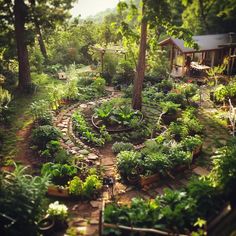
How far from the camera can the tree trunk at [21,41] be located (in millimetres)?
14922

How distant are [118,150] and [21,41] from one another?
9416mm

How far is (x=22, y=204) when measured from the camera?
5695 mm

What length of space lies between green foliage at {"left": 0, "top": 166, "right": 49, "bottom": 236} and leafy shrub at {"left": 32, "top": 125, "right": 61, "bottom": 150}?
3.87 m

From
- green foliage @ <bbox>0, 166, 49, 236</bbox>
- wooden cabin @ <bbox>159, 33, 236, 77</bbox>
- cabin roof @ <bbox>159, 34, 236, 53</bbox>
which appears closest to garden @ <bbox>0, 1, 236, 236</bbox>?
green foliage @ <bbox>0, 166, 49, 236</bbox>

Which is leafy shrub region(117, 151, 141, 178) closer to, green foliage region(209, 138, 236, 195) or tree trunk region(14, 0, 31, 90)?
green foliage region(209, 138, 236, 195)

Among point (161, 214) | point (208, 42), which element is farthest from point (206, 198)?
point (208, 42)

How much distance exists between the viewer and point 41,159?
9469mm

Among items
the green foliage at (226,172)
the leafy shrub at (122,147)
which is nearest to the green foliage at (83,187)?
the leafy shrub at (122,147)

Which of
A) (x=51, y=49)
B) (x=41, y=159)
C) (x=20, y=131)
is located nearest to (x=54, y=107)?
(x=20, y=131)

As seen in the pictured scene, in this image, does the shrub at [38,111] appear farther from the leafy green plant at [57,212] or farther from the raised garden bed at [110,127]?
the leafy green plant at [57,212]

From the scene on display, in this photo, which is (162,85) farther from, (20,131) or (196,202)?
(196,202)

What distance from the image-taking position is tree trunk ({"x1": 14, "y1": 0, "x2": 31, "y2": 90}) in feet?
49.0

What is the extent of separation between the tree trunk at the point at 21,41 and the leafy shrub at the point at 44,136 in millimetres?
7078

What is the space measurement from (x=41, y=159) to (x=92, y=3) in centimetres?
10713
